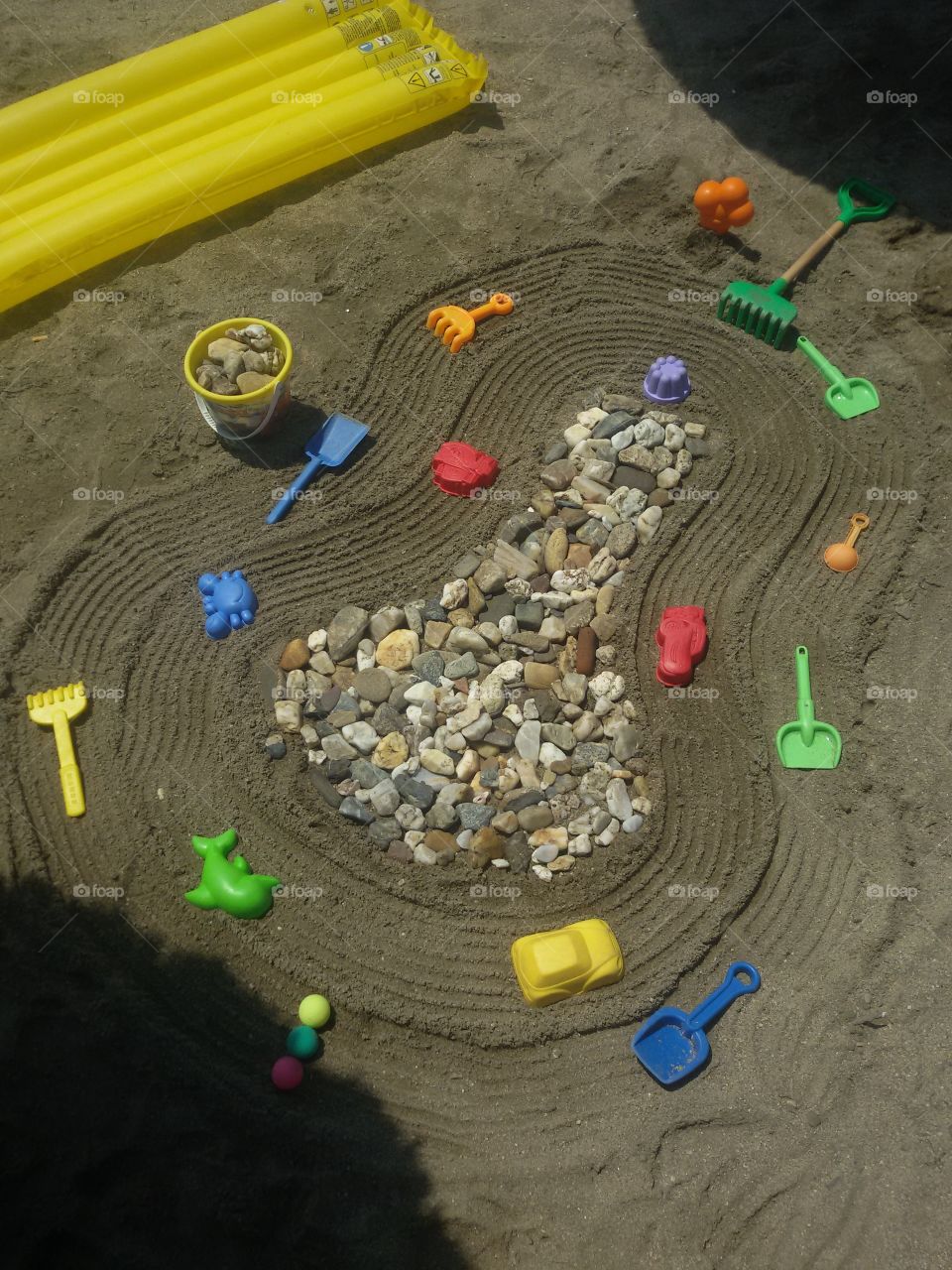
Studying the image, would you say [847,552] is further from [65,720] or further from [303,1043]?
[65,720]

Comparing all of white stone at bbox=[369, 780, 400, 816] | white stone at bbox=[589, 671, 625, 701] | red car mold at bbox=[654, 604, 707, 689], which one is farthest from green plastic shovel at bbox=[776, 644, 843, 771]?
white stone at bbox=[369, 780, 400, 816]

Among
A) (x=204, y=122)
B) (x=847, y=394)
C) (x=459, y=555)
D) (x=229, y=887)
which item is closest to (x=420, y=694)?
(x=459, y=555)

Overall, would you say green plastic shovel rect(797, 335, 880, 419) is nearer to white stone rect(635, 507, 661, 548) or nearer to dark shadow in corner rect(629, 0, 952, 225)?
white stone rect(635, 507, 661, 548)

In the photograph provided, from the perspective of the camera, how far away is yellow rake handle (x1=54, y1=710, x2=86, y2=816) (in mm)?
4879

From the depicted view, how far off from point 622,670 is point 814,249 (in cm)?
371

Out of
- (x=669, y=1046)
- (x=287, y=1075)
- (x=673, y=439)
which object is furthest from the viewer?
(x=673, y=439)

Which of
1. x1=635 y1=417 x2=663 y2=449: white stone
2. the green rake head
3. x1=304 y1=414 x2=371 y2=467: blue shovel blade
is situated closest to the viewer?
x1=304 y1=414 x2=371 y2=467: blue shovel blade

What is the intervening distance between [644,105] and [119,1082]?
→ 790cm

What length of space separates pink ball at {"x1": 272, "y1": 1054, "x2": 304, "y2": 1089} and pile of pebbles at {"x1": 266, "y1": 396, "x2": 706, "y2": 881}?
113cm

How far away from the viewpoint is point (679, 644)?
520 cm

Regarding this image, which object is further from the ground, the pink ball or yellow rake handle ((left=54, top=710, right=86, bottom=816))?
yellow rake handle ((left=54, top=710, right=86, bottom=816))

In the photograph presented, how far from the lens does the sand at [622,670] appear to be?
407 cm

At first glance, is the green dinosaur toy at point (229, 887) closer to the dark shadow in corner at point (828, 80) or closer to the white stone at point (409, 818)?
the white stone at point (409, 818)

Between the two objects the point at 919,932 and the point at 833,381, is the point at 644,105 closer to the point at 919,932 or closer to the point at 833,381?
the point at 833,381
